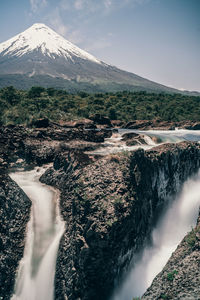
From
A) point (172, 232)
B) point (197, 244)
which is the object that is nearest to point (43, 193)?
point (172, 232)

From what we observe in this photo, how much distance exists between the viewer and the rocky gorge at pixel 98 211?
13.7 meters

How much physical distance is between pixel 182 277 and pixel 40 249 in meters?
8.82

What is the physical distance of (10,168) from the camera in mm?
26750

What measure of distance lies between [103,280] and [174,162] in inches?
557

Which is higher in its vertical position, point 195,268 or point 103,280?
point 195,268

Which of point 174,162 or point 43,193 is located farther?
point 174,162

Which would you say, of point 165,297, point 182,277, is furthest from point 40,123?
point 165,297

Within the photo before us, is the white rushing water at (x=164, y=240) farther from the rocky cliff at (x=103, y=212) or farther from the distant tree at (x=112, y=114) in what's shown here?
the distant tree at (x=112, y=114)

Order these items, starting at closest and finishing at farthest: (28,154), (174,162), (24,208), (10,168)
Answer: (24,208) → (174,162) → (10,168) → (28,154)

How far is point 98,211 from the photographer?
14953mm

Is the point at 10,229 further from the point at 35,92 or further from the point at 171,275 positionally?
the point at 35,92

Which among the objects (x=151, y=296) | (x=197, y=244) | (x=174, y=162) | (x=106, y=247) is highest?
(x=174, y=162)

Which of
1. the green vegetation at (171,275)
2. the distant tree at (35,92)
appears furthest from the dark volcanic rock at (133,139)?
the distant tree at (35,92)

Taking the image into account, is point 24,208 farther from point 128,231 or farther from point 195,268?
point 195,268
